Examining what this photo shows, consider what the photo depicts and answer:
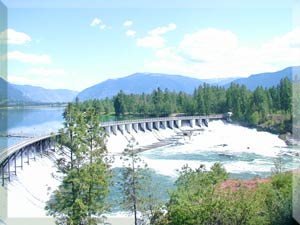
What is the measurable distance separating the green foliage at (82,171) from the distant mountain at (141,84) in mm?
111840

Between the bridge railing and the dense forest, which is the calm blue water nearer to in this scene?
the bridge railing

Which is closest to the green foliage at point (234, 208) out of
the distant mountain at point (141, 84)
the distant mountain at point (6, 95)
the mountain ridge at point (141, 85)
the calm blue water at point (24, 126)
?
the distant mountain at point (6, 95)

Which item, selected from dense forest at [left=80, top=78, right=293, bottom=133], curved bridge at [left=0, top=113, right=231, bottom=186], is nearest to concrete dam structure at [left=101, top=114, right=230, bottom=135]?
curved bridge at [left=0, top=113, right=231, bottom=186]

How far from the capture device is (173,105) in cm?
2214

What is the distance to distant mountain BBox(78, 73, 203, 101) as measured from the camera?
118812mm

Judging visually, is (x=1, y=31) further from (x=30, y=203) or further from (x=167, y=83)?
(x=167, y=83)

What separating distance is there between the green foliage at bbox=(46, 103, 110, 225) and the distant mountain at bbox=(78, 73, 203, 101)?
367ft

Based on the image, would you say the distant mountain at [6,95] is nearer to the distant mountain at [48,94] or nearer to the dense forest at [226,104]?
the dense forest at [226,104]

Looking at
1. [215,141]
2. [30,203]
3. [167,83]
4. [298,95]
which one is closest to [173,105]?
[215,141]

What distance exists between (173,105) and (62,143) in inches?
716

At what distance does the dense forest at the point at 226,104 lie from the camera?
1792cm

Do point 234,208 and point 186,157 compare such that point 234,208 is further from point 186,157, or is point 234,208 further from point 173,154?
point 173,154

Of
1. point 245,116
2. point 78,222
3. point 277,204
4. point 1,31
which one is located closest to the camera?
point 277,204

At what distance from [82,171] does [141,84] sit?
121550 mm
